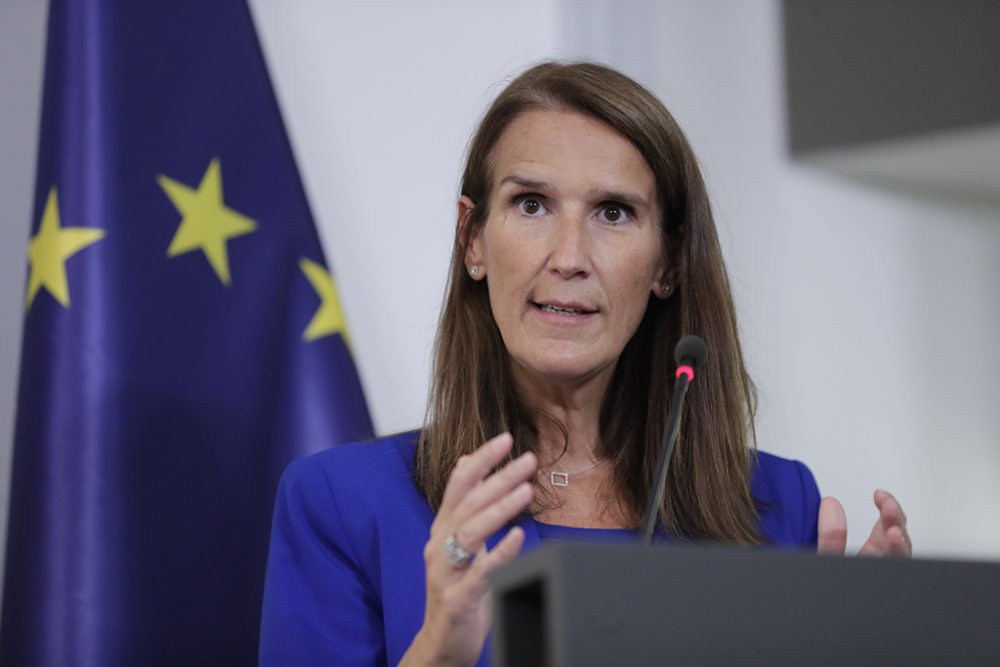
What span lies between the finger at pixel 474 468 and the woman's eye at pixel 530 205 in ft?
2.53

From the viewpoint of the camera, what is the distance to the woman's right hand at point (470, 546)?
1.15 m

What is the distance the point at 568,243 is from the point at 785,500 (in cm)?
52

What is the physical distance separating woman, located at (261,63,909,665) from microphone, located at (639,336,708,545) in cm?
35

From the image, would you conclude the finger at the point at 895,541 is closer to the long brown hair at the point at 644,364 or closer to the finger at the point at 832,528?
the finger at the point at 832,528

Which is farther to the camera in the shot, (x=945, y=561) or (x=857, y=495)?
(x=857, y=495)

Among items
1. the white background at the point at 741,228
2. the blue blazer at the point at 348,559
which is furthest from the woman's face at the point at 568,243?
the white background at the point at 741,228

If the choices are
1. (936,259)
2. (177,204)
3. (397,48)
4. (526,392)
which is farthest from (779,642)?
(936,259)

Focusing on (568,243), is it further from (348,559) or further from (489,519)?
(489,519)

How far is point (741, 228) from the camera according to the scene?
11.7ft

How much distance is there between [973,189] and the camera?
3.88 metres

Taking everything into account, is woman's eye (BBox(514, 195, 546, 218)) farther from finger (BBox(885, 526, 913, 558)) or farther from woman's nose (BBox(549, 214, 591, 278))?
finger (BBox(885, 526, 913, 558))

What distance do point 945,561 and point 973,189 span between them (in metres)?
3.08

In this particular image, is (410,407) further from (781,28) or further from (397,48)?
(781,28)

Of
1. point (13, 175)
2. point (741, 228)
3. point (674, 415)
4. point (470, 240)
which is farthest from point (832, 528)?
point (741, 228)
